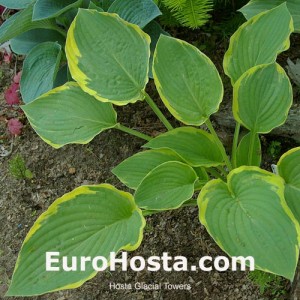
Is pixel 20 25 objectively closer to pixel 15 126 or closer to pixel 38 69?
pixel 38 69

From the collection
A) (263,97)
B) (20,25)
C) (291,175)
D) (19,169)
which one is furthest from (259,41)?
(19,169)

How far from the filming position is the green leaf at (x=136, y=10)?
163 cm

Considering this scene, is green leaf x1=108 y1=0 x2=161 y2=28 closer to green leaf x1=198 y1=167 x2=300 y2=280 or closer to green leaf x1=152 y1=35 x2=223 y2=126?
green leaf x1=152 y1=35 x2=223 y2=126

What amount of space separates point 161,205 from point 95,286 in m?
0.55

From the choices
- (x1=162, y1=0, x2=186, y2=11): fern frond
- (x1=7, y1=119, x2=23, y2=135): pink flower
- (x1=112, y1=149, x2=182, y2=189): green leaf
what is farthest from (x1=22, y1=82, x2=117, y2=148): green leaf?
(x1=7, y1=119, x2=23, y2=135): pink flower

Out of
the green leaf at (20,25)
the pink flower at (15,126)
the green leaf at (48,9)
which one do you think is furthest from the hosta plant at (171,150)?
the pink flower at (15,126)

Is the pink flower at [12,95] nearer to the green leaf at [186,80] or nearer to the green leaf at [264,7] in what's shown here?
the green leaf at [186,80]

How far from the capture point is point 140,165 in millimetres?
1569

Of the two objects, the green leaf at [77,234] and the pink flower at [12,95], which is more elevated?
the green leaf at [77,234]

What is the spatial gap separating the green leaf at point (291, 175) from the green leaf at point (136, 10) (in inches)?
23.4

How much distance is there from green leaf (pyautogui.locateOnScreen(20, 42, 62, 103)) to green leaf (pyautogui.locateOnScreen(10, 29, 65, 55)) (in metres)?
0.11

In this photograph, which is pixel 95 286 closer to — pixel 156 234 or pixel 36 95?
pixel 156 234

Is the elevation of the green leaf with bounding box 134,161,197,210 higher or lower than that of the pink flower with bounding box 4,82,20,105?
higher

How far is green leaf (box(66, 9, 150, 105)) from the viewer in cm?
151
